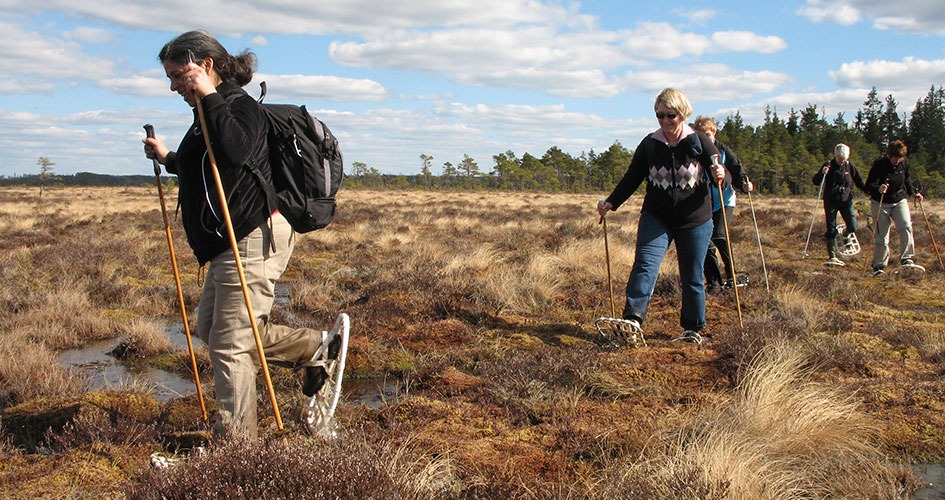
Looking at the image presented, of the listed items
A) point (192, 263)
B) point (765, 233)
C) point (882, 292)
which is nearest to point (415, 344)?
point (882, 292)

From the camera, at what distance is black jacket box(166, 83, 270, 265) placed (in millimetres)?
2875

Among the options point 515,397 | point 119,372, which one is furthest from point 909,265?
point 119,372

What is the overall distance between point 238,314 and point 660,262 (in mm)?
3289

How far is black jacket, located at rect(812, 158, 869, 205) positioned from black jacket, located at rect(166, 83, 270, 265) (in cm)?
917

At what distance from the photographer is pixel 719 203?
7.20 m

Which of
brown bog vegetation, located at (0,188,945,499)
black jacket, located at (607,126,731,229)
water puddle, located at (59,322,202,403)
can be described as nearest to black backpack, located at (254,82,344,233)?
brown bog vegetation, located at (0,188,945,499)

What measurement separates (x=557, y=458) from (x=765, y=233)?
14.2 m

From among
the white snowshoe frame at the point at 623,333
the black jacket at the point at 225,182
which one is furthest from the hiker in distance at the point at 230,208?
the white snowshoe frame at the point at 623,333

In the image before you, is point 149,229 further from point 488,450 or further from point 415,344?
point 488,450

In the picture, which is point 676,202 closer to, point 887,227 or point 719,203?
point 719,203

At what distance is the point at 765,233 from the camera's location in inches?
620

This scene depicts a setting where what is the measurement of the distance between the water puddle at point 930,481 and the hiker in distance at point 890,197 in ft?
22.3

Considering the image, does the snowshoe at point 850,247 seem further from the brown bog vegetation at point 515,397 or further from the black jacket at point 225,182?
the black jacket at point 225,182

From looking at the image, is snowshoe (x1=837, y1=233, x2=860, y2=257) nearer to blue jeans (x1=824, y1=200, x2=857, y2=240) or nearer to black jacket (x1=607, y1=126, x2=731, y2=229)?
blue jeans (x1=824, y1=200, x2=857, y2=240)
